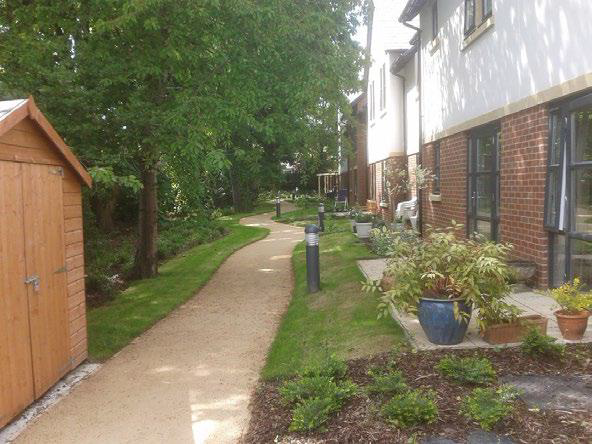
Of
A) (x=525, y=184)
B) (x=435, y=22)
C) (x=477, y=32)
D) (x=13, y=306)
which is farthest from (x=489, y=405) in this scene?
(x=435, y=22)

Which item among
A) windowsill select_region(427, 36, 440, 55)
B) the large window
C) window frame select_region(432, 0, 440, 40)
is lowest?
the large window

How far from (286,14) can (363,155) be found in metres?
18.3

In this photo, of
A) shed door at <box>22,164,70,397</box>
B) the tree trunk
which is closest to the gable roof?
shed door at <box>22,164,70,397</box>

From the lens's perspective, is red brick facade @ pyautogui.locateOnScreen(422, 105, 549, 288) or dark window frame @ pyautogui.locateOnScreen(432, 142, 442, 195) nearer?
red brick facade @ pyautogui.locateOnScreen(422, 105, 549, 288)

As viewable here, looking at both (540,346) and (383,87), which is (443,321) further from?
(383,87)

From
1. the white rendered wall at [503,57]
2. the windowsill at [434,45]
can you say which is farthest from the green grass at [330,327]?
the windowsill at [434,45]

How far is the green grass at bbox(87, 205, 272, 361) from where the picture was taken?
25.4ft

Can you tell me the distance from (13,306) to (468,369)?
3.97 meters

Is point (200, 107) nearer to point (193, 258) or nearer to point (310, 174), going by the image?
point (193, 258)

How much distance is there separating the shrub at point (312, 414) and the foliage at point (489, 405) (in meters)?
0.98

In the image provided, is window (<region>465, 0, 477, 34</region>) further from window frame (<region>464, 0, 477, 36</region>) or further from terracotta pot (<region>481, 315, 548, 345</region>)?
terracotta pot (<region>481, 315, 548, 345</region>)

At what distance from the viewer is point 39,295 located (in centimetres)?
559

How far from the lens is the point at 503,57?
27.9 ft

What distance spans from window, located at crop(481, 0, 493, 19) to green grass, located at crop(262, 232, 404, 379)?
4755 millimetres
